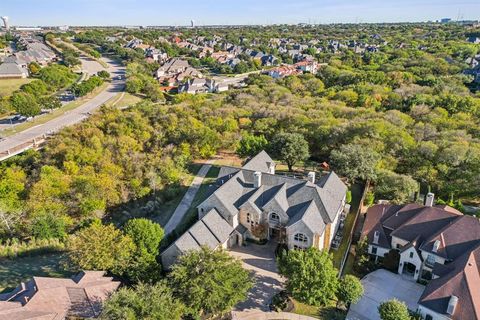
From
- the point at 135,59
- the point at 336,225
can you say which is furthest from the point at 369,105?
the point at 135,59

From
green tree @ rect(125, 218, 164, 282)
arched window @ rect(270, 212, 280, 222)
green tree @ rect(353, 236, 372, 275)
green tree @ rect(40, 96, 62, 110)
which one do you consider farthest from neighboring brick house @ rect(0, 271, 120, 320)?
green tree @ rect(40, 96, 62, 110)

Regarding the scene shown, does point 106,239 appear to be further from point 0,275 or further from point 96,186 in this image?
point 96,186

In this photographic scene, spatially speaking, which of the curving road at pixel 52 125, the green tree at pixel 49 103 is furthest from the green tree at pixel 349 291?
the green tree at pixel 49 103

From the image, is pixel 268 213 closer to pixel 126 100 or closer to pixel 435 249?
pixel 435 249

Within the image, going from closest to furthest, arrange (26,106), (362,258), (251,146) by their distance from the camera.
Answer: (362,258)
(251,146)
(26,106)

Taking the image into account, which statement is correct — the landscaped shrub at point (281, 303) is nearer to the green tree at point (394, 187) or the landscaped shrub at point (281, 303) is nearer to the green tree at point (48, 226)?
the green tree at point (394, 187)

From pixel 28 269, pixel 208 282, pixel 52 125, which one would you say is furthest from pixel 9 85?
pixel 208 282

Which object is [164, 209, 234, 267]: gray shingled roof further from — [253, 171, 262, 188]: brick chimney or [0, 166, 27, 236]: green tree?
[0, 166, 27, 236]: green tree
